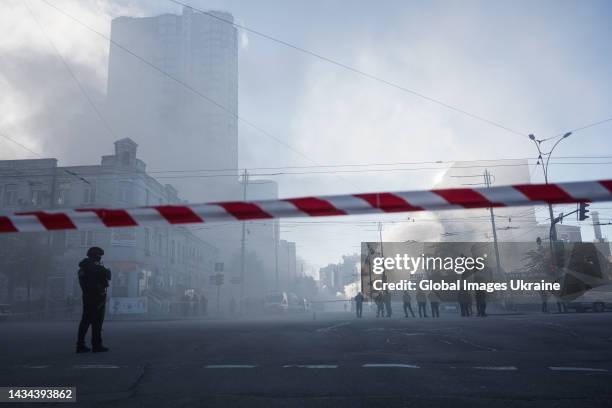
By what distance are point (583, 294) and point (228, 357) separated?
31.6 metres

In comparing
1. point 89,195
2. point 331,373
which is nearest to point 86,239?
point 89,195

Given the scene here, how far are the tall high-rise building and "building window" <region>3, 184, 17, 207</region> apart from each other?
87.5 metres

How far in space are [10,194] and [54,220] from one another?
47896 mm

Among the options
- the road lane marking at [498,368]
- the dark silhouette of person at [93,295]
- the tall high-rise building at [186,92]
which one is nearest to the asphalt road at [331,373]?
the road lane marking at [498,368]

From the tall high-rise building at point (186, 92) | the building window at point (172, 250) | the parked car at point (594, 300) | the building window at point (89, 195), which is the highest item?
the tall high-rise building at point (186, 92)

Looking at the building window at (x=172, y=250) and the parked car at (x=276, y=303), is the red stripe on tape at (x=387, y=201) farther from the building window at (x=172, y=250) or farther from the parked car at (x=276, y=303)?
the building window at (x=172, y=250)

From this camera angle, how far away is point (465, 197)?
3729 mm

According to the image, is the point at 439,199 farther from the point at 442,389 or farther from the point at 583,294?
the point at 583,294

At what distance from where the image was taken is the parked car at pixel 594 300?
30656 millimetres

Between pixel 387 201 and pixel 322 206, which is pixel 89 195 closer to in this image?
pixel 322 206

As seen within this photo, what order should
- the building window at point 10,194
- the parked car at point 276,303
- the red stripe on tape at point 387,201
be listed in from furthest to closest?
the parked car at point 276,303 → the building window at point 10,194 → the red stripe on tape at point 387,201

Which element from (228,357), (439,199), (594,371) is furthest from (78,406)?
(594,371)

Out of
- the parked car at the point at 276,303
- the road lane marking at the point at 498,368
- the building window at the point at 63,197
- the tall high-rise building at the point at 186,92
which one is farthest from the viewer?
the tall high-rise building at the point at 186,92

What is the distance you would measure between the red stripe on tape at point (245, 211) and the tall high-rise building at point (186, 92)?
432 feet
